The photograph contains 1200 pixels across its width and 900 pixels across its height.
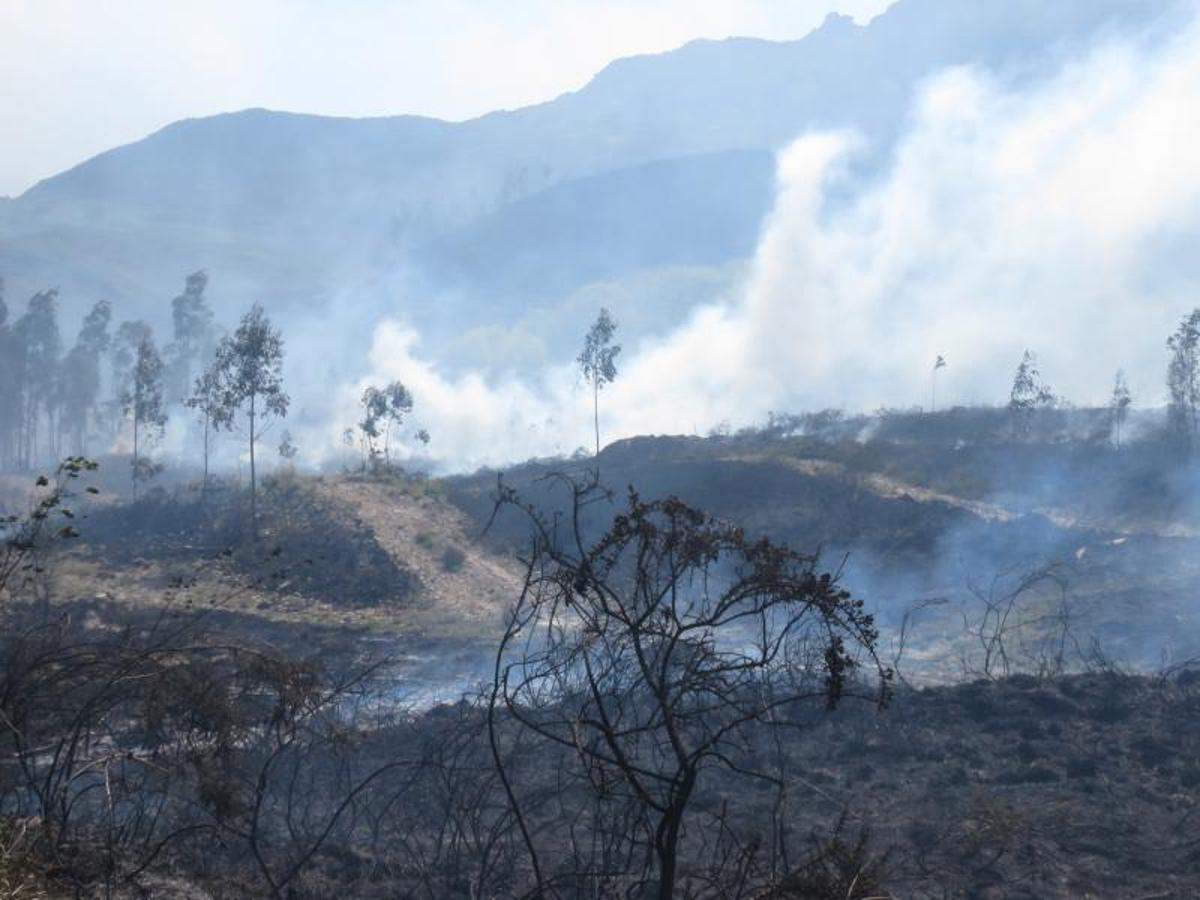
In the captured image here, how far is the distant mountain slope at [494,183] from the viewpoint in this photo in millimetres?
122375

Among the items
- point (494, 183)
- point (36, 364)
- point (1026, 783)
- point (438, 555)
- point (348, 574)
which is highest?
point (494, 183)

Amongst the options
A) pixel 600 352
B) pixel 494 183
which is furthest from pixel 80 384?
pixel 494 183

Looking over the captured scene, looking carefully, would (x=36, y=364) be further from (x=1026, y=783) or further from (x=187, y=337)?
(x=1026, y=783)

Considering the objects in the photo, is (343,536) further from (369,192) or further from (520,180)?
(369,192)

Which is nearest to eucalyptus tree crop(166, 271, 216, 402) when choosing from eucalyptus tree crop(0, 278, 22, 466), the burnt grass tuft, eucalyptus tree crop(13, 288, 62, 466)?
eucalyptus tree crop(13, 288, 62, 466)

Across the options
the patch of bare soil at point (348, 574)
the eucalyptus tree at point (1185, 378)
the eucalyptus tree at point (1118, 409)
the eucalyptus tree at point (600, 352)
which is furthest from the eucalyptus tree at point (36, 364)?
the eucalyptus tree at point (1185, 378)

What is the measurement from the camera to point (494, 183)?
505 ft

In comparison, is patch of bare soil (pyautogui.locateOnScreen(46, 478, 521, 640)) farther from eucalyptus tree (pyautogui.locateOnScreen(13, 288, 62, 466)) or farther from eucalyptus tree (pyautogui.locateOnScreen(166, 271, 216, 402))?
eucalyptus tree (pyautogui.locateOnScreen(166, 271, 216, 402))

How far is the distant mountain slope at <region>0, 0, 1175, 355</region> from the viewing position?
122375 mm

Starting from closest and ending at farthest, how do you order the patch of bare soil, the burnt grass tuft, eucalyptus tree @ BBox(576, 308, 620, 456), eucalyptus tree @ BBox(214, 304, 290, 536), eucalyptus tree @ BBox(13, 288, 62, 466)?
the burnt grass tuft, the patch of bare soil, eucalyptus tree @ BBox(214, 304, 290, 536), eucalyptus tree @ BBox(576, 308, 620, 456), eucalyptus tree @ BBox(13, 288, 62, 466)

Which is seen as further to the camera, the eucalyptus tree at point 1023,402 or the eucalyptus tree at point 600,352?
the eucalyptus tree at point 600,352

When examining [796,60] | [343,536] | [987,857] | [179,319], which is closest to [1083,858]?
[987,857]

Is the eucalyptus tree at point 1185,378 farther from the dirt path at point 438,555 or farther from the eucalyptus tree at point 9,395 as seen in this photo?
the eucalyptus tree at point 9,395

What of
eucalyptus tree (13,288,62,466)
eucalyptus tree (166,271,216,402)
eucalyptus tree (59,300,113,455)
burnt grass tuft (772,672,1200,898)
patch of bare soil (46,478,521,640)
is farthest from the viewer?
eucalyptus tree (166,271,216,402)
